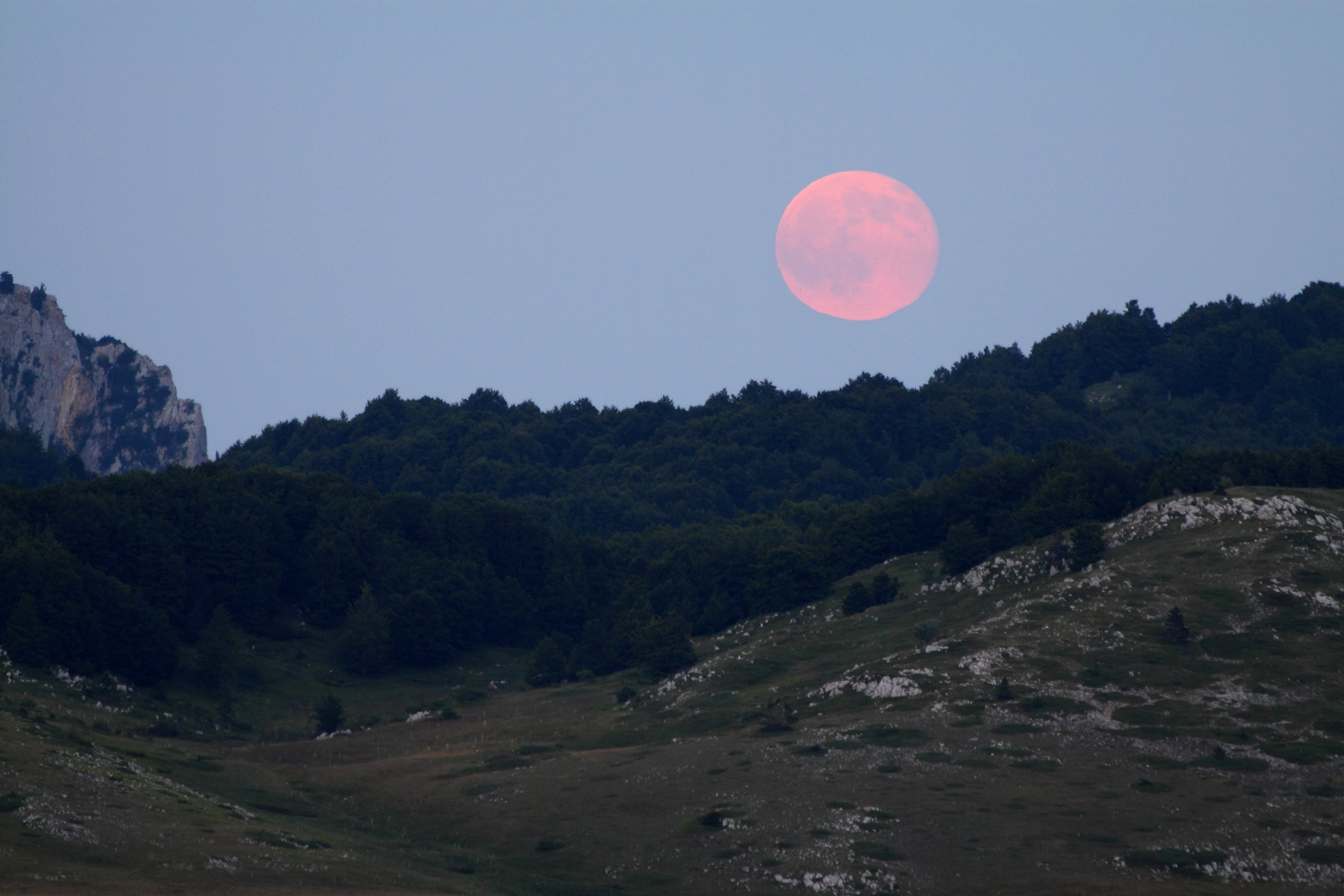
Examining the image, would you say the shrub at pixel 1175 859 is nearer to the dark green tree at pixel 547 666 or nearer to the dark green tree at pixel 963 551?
the dark green tree at pixel 963 551

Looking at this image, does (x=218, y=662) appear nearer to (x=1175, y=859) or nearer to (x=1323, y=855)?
(x=1175, y=859)

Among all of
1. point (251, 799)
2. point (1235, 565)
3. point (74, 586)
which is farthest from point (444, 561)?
point (1235, 565)

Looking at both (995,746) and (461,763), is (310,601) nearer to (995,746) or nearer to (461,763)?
(461,763)

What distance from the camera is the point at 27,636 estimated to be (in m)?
98.9

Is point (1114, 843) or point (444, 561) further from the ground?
point (444, 561)

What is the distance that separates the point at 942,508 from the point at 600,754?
233 ft

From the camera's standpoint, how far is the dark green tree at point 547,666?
131125 millimetres

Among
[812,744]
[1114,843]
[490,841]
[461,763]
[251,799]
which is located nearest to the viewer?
[1114,843]

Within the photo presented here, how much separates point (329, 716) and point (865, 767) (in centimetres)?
5196

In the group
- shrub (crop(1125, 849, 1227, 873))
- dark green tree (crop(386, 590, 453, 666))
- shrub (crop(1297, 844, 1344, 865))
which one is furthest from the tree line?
shrub (crop(1125, 849, 1227, 873))

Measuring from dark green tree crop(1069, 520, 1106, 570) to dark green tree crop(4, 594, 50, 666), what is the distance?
90.3 metres

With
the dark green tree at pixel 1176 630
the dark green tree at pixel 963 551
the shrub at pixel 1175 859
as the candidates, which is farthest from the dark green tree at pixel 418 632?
the shrub at pixel 1175 859

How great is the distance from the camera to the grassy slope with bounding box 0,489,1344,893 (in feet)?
168

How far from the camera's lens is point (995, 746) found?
70.6 m
